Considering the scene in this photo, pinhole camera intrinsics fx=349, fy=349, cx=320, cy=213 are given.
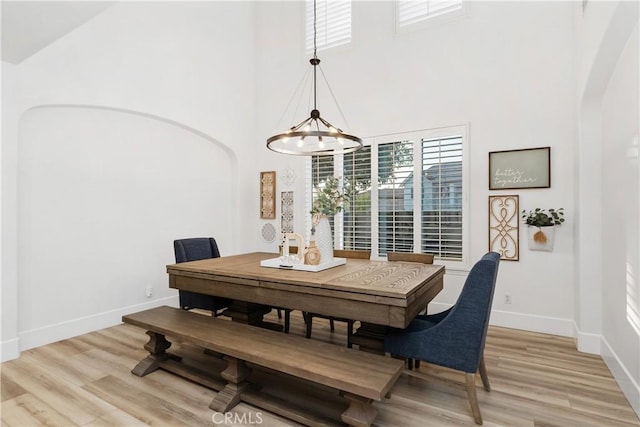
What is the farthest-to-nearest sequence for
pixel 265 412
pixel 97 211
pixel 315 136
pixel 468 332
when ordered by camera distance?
1. pixel 97 211
2. pixel 315 136
3. pixel 265 412
4. pixel 468 332

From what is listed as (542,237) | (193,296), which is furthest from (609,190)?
(193,296)

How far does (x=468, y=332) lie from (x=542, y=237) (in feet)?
7.26

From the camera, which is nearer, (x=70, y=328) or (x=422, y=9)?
(x=70, y=328)

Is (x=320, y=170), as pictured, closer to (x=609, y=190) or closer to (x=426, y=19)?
(x=426, y=19)

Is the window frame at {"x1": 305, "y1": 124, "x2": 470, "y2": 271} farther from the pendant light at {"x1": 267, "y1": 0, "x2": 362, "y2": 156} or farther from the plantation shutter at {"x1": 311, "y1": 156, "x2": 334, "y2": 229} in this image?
the pendant light at {"x1": 267, "y1": 0, "x2": 362, "y2": 156}

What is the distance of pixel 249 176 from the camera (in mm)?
5824

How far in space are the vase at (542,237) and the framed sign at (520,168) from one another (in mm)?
480

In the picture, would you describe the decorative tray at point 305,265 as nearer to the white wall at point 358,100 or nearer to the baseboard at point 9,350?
the white wall at point 358,100

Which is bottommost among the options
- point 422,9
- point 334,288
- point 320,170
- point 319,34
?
point 334,288

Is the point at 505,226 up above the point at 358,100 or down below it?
below

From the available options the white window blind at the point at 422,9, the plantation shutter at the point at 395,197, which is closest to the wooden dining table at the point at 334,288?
the plantation shutter at the point at 395,197

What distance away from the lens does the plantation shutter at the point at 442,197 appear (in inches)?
168

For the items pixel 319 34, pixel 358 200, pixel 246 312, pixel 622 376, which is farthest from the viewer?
pixel 319 34

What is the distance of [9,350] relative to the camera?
10.2 feet
